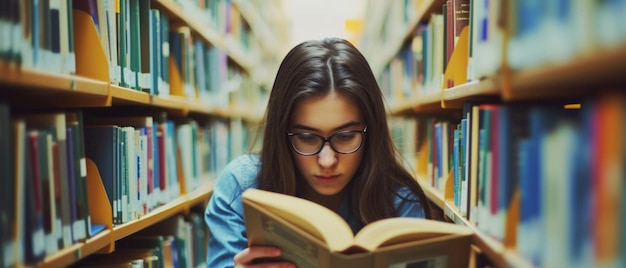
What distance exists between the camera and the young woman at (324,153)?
138 cm

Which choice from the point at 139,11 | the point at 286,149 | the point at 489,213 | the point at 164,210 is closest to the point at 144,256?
the point at 164,210

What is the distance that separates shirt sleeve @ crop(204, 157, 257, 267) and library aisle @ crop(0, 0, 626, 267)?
21 cm

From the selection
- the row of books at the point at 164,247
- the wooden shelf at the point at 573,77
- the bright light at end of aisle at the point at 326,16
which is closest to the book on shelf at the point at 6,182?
the row of books at the point at 164,247

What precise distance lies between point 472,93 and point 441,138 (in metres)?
0.73

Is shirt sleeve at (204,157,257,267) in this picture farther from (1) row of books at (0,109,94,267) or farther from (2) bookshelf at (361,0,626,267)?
(2) bookshelf at (361,0,626,267)

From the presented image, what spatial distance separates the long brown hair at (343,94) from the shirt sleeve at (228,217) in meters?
0.07

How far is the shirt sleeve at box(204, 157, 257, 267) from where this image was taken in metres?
1.41

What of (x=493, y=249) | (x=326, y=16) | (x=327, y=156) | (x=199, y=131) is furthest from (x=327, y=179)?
(x=326, y=16)

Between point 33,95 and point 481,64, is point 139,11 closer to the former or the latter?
point 33,95

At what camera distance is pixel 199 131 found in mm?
2404

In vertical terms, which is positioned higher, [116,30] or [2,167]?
[116,30]

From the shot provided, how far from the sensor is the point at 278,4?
6660 millimetres

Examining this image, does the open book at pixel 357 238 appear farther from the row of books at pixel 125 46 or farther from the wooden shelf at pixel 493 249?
the row of books at pixel 125 46

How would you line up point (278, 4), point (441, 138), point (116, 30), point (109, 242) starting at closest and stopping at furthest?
point (109, 242) → point (116, 30) → point (441, 138) → point (278, 4)
